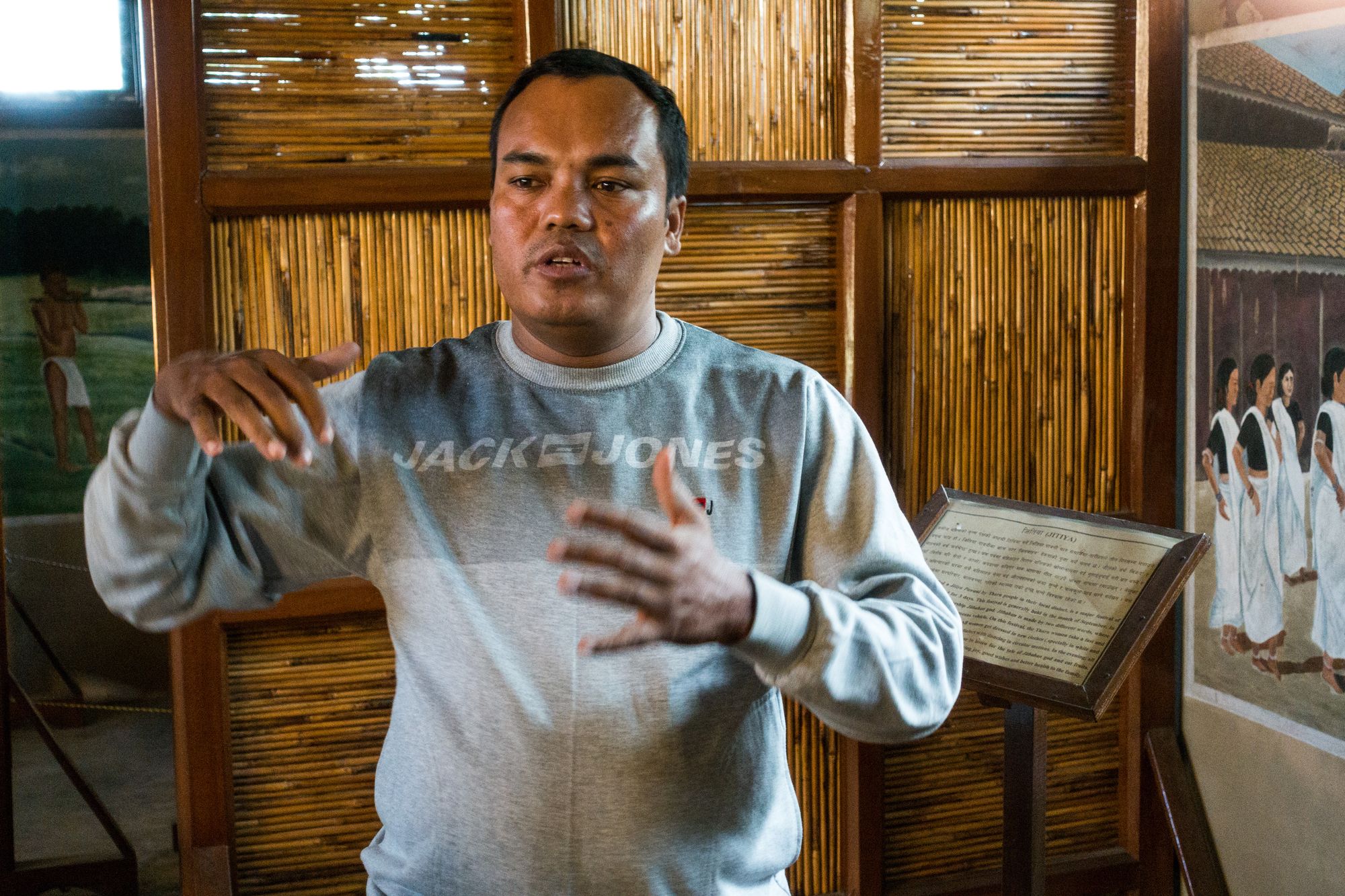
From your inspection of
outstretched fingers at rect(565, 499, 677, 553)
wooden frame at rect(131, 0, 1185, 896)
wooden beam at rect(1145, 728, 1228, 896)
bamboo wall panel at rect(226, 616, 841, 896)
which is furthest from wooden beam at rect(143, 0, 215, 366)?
wooden beam at rect(1145, 728, 1228, 896)

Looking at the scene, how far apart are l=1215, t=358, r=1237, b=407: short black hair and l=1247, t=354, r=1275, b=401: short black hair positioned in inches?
2.0

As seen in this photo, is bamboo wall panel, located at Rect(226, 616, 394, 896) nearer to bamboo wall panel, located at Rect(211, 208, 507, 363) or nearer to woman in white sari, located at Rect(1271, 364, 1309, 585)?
bamboo wall panel, located at Rect(211, 208, 507, 363)

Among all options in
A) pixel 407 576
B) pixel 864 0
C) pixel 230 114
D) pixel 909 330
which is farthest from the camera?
pixel 909 330

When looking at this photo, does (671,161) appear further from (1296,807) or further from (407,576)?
(1296,807)

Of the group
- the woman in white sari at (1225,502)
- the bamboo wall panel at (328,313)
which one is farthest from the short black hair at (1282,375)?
the bamboo wall panel at (328,313)

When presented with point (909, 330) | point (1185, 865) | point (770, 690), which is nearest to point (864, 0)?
point (909, 330)

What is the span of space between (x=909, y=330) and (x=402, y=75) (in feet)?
3.81

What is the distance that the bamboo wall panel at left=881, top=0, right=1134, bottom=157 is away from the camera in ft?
7.84

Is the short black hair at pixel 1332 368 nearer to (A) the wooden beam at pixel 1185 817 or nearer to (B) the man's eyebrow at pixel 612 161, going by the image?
(A) the wooden beam at pixel 1185 817

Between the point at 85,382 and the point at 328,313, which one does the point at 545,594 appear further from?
the point at 85,382

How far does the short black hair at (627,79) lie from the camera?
1471 mm

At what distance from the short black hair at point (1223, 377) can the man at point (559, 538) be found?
1.37 metres

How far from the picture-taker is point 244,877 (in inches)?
86.0

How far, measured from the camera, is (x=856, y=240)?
2350 mm
